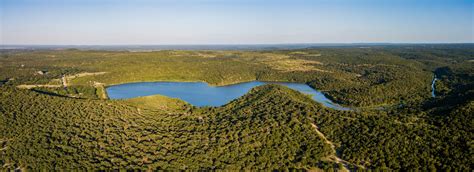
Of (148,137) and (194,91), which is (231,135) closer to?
(148,137)

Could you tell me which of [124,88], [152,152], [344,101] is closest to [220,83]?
[124,88]

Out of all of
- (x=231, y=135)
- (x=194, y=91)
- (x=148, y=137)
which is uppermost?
(x=231, y=135)

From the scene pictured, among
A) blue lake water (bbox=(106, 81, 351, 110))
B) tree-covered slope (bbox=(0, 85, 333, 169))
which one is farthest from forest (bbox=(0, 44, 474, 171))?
blue lake water (bbox=(106, 81, 351, 110))

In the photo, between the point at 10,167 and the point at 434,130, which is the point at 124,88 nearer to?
the point at 10,167

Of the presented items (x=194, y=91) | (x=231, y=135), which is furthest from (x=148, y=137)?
(x=194, y=91)

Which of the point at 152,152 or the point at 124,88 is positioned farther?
the point at 124,88

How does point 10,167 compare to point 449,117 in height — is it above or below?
below

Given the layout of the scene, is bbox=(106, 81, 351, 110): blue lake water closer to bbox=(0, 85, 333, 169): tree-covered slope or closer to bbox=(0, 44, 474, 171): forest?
bbox=(0, 44, 474, 171): forest

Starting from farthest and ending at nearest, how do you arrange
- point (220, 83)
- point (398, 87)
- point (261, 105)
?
point (220, 83) < point (398, 87) < point (261, 105)
